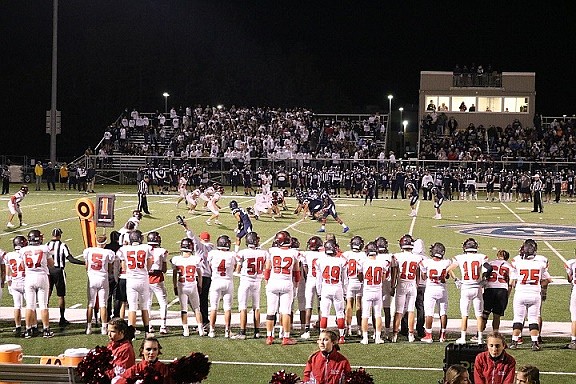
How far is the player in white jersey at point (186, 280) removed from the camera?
12258mm

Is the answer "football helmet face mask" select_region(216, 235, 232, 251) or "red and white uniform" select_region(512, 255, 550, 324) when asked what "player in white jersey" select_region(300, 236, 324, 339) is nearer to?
"football helmet face mask" select_region(216, 235, 232, 251)

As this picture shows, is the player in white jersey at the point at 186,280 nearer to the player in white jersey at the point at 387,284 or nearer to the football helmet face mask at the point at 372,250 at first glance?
the football helmet face mask at the point at 372,250

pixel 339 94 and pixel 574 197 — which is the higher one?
pixel 339 94

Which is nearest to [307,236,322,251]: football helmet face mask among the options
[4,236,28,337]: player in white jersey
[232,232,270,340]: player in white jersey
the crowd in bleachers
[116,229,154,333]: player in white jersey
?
[232,232,270,340]: player in white jersey

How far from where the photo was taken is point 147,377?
6.34 metres

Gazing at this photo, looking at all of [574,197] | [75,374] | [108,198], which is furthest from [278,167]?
[75,374]

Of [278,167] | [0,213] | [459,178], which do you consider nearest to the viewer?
[0,213]

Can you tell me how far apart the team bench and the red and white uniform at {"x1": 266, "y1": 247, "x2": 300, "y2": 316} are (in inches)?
205

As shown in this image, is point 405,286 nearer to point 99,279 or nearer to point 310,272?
point 310,272

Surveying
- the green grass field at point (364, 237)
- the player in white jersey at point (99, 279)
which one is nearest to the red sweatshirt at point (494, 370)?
the green grass field at point (364, 237)

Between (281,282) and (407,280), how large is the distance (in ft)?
5.99

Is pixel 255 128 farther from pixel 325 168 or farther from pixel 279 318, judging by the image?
pixel 279 318

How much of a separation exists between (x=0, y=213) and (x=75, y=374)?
75.9ft

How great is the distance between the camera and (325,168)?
41750 mm
